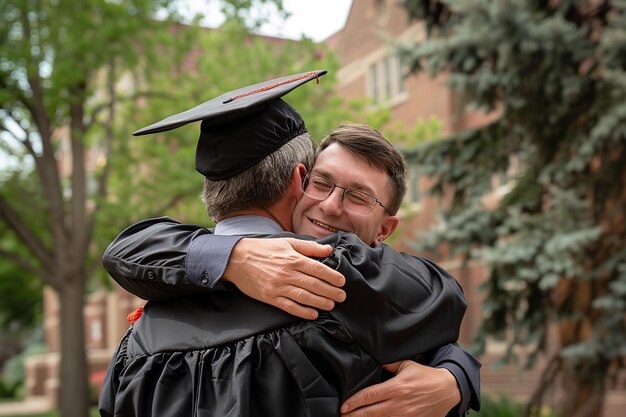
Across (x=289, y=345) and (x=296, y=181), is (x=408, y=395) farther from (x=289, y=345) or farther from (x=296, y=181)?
(x=296, y=181)

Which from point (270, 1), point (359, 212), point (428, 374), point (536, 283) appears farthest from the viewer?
point (270, 1)

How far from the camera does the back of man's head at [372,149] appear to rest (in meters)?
2.38

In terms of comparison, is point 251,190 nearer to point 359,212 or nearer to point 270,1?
point 359,212

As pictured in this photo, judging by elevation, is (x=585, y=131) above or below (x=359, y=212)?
below

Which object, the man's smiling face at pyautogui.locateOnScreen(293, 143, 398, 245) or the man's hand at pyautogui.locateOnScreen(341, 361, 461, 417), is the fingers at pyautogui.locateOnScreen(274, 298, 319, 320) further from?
the man's smiling face at pyautogui.locateOnScreen(293, 143, 398, 245)

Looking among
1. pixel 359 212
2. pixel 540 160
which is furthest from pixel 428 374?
pixel 540 160

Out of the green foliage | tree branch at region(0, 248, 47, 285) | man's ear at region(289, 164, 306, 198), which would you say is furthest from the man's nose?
tree branch at region(0, 248, 47, 285)

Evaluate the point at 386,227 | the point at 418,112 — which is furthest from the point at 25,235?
the point at 386,227

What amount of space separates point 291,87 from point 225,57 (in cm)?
1358

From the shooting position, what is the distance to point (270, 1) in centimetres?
1497

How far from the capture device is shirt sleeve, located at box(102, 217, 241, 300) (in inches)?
80.2

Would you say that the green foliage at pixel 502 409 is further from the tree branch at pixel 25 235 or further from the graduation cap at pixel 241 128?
the graduation cap at pixel 241 128

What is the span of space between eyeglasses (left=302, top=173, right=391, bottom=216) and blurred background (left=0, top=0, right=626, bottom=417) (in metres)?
6.74

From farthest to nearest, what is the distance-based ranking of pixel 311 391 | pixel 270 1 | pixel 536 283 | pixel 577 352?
1. pixel 270 1
2. pixel 536 283
3. pixel 577 352
4. pixel 311 391
